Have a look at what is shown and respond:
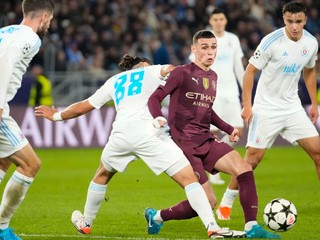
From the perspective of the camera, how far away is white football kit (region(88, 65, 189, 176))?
8156 mm

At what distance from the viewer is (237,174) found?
8352 millimetres

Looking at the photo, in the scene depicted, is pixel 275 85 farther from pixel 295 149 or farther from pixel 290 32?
pixel 295 149

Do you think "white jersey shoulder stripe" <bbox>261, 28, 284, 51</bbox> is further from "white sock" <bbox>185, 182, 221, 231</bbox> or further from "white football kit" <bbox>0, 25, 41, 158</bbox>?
"white football kit" <bbox>0, 25, 41, 158</bbox>

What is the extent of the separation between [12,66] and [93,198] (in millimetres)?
1827

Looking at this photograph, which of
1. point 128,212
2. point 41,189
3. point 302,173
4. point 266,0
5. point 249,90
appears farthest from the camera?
point 266,0

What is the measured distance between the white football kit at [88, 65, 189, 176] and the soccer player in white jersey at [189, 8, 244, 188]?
482 centimetres

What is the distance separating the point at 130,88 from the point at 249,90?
1.91 meters

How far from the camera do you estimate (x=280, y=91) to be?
398 inches

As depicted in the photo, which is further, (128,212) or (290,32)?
(128,212)

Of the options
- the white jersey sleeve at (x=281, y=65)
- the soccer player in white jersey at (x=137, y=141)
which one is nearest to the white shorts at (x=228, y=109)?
the white jersey sleeve at (x=281, y=65)

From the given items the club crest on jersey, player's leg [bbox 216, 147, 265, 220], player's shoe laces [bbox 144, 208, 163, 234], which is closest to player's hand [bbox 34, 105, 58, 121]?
player's shoe laces [bbox 144, 208, 163, 234]

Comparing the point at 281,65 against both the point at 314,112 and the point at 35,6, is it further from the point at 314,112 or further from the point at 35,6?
the point at 35,6

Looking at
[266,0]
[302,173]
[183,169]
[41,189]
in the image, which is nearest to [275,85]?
[183,169]

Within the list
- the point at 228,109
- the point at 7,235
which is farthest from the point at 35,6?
the point at 228,109
